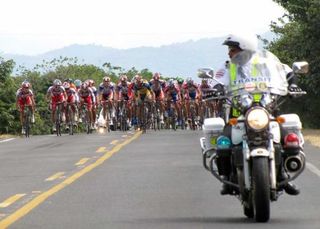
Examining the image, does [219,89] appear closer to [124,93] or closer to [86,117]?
[86,117]

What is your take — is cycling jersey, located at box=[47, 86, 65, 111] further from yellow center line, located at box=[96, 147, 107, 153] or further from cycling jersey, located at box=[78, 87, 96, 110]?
yellow center line, located at box=[96, 147, 107, 153]

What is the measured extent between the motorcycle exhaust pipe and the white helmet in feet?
3.86

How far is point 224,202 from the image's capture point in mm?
12945

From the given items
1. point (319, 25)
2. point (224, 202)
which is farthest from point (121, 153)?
point (319, 25)

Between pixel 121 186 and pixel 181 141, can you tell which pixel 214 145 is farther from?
pixel 181 141

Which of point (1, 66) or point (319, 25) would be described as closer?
point (319, 25)

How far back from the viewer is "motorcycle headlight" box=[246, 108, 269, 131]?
10.3 metres

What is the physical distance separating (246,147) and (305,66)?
1.24 m

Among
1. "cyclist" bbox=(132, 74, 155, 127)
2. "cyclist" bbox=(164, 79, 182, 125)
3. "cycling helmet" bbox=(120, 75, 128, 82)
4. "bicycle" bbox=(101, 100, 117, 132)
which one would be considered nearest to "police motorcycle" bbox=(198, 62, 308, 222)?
"cyclist" bbox=(132, 74, 155, 127)

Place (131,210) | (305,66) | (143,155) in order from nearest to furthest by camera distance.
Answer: (305,66)
(131,210)
(143,155)

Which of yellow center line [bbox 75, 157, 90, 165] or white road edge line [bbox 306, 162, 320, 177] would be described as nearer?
white road edge line [bbox 306, 162, 320, 177]

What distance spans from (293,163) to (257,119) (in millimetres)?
670

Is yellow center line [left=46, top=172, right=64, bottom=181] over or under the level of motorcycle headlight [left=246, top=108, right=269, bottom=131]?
under

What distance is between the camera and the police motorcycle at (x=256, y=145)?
10.3 metres
